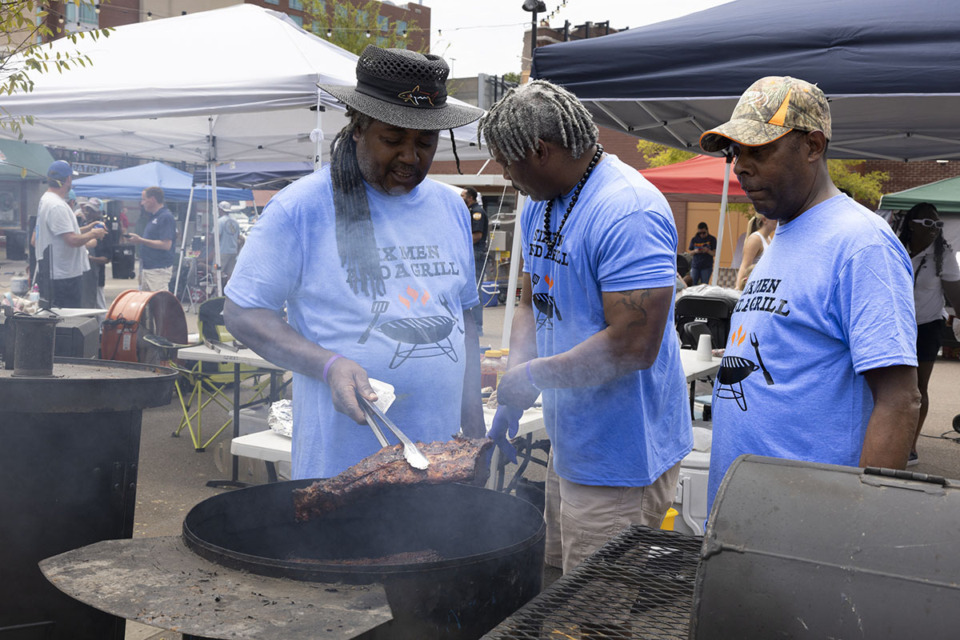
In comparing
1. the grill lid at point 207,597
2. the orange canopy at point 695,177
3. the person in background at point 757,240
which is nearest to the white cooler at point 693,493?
the grill lid at point 207,597

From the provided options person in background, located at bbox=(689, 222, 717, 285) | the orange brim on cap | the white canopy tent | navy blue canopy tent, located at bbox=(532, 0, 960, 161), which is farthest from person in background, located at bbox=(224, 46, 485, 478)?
person in background, located at bbox=(689, 222, 717, 285)

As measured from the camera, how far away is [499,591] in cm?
171

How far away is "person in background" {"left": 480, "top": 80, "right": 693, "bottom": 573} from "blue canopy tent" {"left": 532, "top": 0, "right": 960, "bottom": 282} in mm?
2345

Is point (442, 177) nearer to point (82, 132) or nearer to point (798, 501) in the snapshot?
point (82, 132)

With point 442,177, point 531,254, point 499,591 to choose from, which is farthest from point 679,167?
point 499,591

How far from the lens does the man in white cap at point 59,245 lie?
811 cm

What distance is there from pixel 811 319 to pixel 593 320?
576 mm

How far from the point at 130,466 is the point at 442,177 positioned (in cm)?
1446

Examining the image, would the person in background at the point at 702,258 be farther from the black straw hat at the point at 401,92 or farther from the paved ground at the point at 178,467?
the black straw hat at the point at 401,92

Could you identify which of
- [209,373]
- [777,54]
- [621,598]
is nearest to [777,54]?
[777,54]

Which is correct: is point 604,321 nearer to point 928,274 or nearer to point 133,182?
point 928,274

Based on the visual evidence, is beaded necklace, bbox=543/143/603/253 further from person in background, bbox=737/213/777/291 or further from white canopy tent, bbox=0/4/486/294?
person in background, bbox=737/213/777/291

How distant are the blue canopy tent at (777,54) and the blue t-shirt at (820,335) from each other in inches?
94.1

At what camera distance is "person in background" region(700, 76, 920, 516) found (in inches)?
68.7
